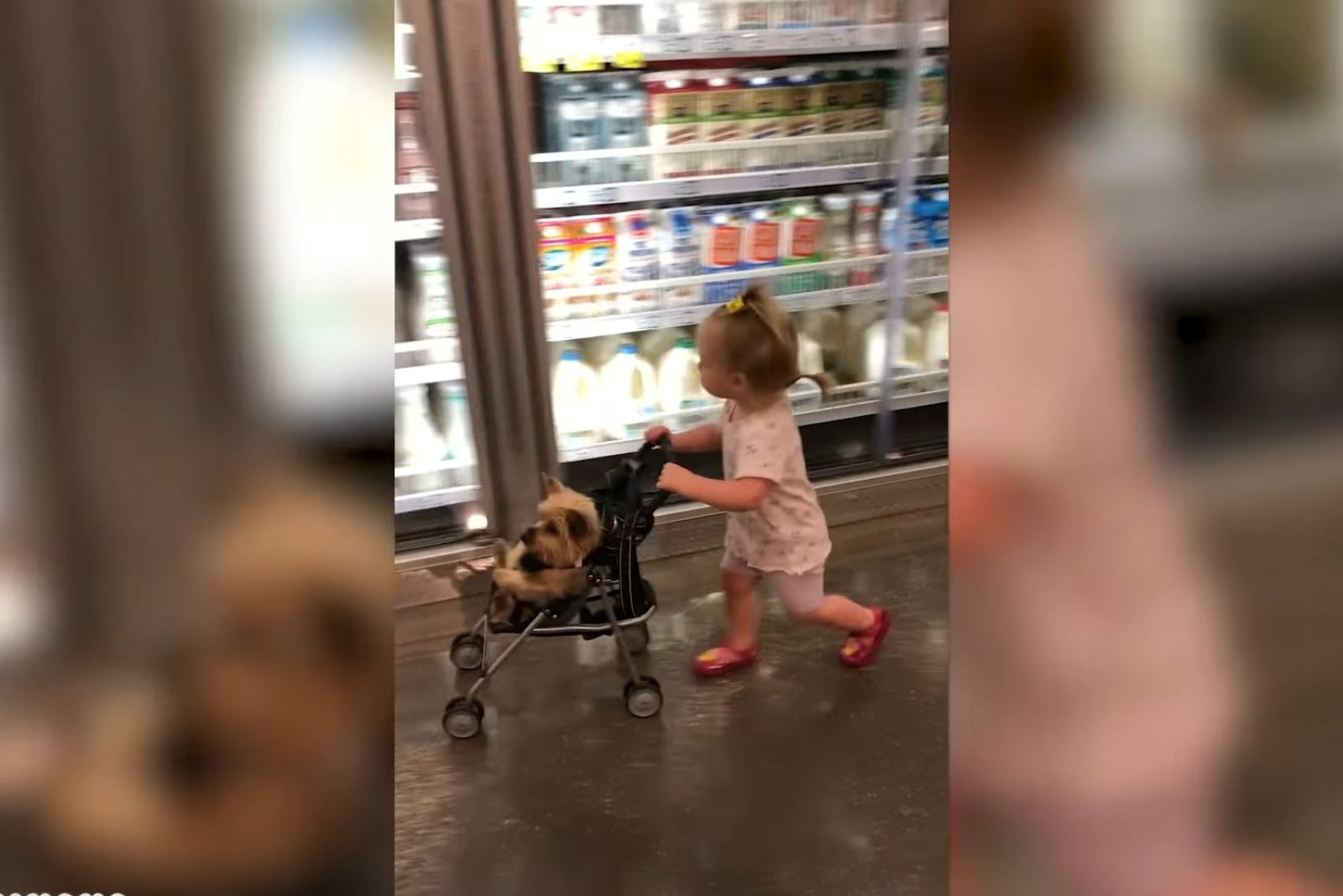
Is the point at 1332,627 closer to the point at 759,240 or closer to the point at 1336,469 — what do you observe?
the point at 1336,469

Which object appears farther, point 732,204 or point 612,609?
point 732,204

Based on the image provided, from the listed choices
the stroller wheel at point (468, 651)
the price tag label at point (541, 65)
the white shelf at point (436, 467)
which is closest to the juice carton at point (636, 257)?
the price tag label at point (541, 65)

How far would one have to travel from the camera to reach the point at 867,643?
914 millimetres

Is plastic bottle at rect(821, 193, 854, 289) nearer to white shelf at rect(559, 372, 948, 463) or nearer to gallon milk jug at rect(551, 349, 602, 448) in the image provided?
white shelf at rect(559, 372, 948, 463)

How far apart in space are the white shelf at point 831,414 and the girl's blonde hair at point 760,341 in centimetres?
5

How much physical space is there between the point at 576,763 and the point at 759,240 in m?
0.70

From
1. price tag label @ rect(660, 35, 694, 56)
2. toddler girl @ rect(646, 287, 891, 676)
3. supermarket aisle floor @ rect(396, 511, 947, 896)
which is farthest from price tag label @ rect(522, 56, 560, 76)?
supermarket aisle floor @ rect(396, 511, 947, 896)

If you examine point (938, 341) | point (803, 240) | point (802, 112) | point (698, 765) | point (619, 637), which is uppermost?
point (802, 112)

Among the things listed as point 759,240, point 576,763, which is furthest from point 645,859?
point 759,240

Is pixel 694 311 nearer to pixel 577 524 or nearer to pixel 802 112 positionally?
pixel 802 112

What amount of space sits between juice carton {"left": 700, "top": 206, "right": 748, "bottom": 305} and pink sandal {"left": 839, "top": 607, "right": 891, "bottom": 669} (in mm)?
527

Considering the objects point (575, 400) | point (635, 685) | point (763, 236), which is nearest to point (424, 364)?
point (575, 400)

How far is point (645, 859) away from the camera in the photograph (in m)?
0.81

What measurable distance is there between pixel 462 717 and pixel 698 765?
201mm
